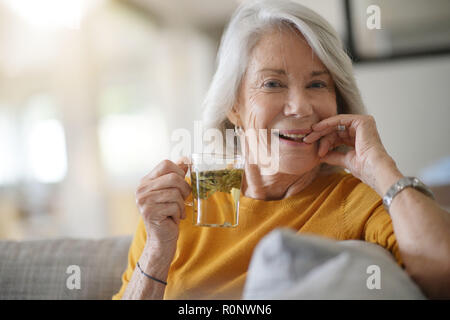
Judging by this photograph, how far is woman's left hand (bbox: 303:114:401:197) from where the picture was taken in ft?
3.34

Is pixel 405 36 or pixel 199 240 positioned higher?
pixel 405 36

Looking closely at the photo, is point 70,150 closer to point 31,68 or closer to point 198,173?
point 31,68

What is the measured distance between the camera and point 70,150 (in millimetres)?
4492

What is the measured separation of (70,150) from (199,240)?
3.62m

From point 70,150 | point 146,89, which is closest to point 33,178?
point 70,150

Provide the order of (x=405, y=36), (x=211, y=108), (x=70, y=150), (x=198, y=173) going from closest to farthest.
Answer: (x=198, y=173), (x=211, y=108), (x=405, y=36), (x=70, y=150)

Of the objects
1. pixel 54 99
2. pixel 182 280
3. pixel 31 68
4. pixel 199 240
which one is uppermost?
pixel 31 68

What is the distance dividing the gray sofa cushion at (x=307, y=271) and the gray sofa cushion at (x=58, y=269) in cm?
93

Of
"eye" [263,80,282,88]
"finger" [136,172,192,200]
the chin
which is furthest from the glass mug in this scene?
"eye" [263,80,282,88]

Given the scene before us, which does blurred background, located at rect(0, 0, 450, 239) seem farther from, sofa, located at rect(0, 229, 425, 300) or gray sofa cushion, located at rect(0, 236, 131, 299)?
sofa, located at rect(0, 229, 425, 300)

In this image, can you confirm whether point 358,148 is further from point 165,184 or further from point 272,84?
point 165,184

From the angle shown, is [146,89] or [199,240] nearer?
[199,240]

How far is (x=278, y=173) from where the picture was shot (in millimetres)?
1310

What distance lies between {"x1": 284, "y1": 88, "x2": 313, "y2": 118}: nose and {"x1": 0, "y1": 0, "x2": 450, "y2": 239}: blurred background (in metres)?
3.30
